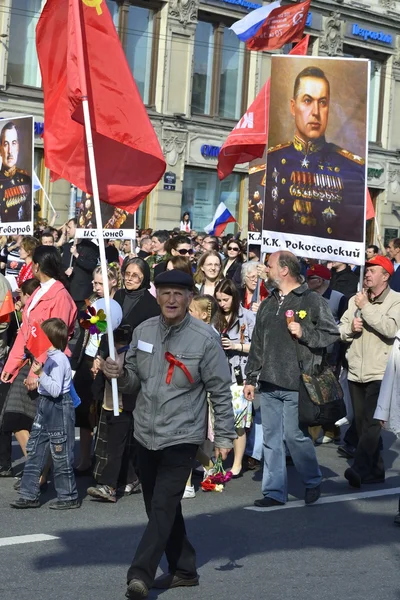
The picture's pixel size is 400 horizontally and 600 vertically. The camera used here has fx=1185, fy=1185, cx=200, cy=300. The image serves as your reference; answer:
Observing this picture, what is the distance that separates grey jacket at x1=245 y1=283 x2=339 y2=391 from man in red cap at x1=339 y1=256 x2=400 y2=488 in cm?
110

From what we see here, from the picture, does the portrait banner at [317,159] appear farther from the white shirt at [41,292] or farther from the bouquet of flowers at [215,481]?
the white shirt at [41,292]

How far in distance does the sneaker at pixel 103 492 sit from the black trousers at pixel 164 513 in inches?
82.7

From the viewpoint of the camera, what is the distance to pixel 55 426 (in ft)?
27.9

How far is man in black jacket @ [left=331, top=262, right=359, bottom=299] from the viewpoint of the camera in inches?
632

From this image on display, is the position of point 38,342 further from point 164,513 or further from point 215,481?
point 164,513

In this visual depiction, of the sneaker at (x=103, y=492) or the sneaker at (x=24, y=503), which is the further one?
the sneaker at (x=103, y=492)

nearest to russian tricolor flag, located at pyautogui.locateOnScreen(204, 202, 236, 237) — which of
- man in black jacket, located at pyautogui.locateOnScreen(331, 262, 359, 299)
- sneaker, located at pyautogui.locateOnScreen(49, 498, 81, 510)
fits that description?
man in black jacket, located at pyautogui.locateOnScreen(331, 262, 359, 299)

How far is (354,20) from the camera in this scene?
37.6 meters

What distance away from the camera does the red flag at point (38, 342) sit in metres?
8.44

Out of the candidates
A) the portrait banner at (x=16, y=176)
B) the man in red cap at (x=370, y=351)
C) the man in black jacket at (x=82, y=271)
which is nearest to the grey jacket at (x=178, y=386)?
the man in red cap at (x=370, y=351)

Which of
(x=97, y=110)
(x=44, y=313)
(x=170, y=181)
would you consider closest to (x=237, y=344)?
(x=44, y=313)

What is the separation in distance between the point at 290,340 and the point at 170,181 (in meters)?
23.6

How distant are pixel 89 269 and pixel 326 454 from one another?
19.8ft

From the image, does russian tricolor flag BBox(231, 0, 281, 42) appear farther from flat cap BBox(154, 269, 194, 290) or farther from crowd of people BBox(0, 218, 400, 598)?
flat cap BBox(154, 269, 194, 290)
